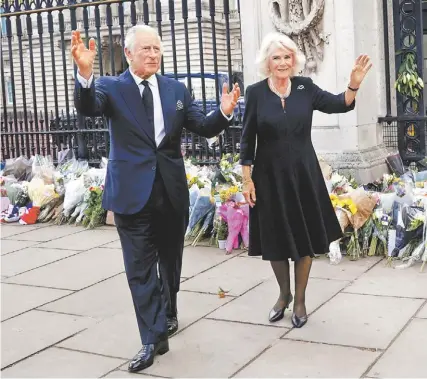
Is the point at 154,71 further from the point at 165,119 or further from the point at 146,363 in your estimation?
the point at 146,363

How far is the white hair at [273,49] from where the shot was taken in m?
4.61

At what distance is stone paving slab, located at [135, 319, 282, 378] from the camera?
407cm

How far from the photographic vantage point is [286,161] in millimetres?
4660

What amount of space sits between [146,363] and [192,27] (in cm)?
2825

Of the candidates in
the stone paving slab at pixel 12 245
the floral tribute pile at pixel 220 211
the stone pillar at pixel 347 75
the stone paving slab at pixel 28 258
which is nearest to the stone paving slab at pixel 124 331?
the floral tribute pile at pixel 220 211

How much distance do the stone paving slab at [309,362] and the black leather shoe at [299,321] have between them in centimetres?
29

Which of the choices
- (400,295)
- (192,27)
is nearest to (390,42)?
(400,295)

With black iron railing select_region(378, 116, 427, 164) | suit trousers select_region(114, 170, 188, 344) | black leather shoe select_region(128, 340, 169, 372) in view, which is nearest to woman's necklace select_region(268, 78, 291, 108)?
suit trousers select_region(114, 170, 188, 344)

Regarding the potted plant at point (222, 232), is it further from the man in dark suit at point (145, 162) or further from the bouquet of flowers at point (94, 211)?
the man in dark suit at point (145, 162)

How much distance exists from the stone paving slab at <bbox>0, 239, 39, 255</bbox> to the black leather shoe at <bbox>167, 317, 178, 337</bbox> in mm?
3248

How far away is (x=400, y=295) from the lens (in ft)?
17.3

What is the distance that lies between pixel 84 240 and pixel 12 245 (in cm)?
76

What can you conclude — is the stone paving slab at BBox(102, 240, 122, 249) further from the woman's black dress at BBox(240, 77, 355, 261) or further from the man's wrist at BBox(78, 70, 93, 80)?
the man's wrist at BBox(78, 70, 93, 80)

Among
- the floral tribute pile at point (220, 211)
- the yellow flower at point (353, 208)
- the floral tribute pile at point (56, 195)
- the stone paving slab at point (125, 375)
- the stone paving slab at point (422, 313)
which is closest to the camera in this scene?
the stone paving slab at point (125, 375)
